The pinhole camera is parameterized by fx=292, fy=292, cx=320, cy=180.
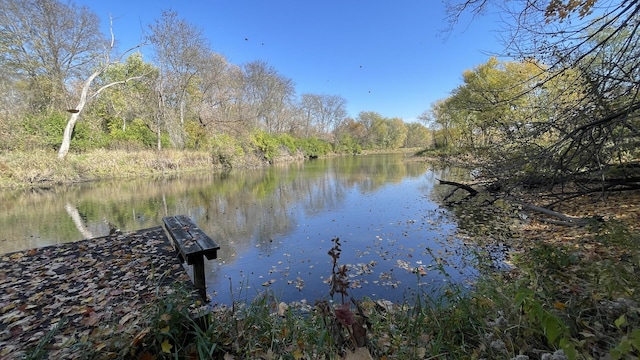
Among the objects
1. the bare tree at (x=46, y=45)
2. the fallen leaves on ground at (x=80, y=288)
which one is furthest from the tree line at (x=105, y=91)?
the fallen leaves on ground at (x=80, y=288)

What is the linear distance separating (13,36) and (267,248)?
2233 cm

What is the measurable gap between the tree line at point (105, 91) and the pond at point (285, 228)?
280 inches

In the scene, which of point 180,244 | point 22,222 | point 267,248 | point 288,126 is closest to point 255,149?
point 288,126

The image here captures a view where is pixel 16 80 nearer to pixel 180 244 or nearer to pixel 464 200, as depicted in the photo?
pixel 180 244

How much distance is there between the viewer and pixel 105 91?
2212 cm

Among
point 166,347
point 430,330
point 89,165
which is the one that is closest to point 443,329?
point 430,330

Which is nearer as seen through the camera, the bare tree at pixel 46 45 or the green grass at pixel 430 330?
the green grass at pixel 430 330

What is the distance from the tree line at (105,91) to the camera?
17047 millimetres

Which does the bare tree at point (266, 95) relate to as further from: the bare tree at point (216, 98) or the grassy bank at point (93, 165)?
the grassy bank at point (93, 165)

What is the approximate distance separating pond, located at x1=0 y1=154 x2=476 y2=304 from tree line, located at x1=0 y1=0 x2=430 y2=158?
7110 millimetres

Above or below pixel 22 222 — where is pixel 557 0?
above

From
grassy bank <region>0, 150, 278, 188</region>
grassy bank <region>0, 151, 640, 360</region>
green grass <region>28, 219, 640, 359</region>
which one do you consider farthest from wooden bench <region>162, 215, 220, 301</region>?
grassy bank <region>0, 150, 278, 188</region>

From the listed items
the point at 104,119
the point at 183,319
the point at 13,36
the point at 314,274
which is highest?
the point at 13,36

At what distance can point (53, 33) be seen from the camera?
61.3 feet
